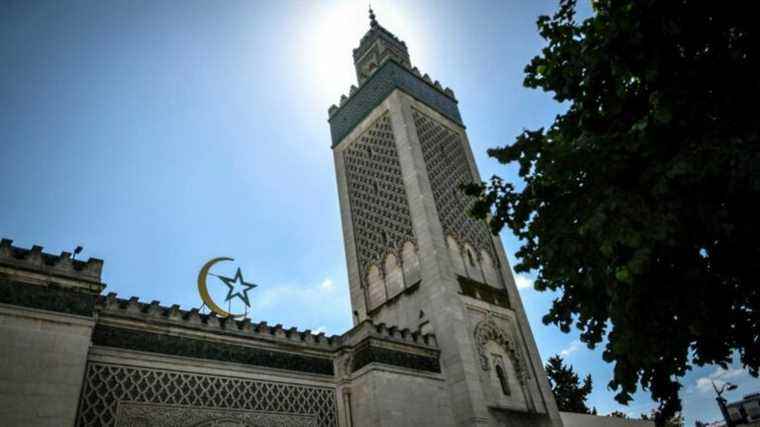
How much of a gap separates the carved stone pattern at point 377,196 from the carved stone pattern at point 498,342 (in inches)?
140

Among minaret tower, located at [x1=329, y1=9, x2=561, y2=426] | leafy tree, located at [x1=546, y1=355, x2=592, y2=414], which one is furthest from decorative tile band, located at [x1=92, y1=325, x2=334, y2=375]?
leafy tree, located at [x1=546, y1=355, x2=592, y2=414]

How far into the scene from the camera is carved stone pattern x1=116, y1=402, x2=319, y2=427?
8.77m

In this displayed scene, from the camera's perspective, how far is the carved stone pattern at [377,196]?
1680 cm

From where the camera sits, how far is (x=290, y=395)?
10984 mm

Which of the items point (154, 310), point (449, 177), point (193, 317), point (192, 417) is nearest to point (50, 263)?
point (154, 310)

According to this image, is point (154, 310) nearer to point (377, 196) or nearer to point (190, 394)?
point (190, 394)

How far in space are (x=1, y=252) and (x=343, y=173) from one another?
1316 centimetres

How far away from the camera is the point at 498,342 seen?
48.5 ft

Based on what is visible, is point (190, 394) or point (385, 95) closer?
point (190, 394)

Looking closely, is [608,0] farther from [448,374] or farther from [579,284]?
[448,374]

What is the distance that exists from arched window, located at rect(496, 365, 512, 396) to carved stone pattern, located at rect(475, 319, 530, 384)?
1.72ft

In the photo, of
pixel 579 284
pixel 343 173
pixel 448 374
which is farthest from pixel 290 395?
pixel 343 173

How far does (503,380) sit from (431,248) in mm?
4330

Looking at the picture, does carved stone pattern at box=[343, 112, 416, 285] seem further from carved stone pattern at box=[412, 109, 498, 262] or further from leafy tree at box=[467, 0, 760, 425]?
leafy tree at box=[467, 0, 760, 425]
